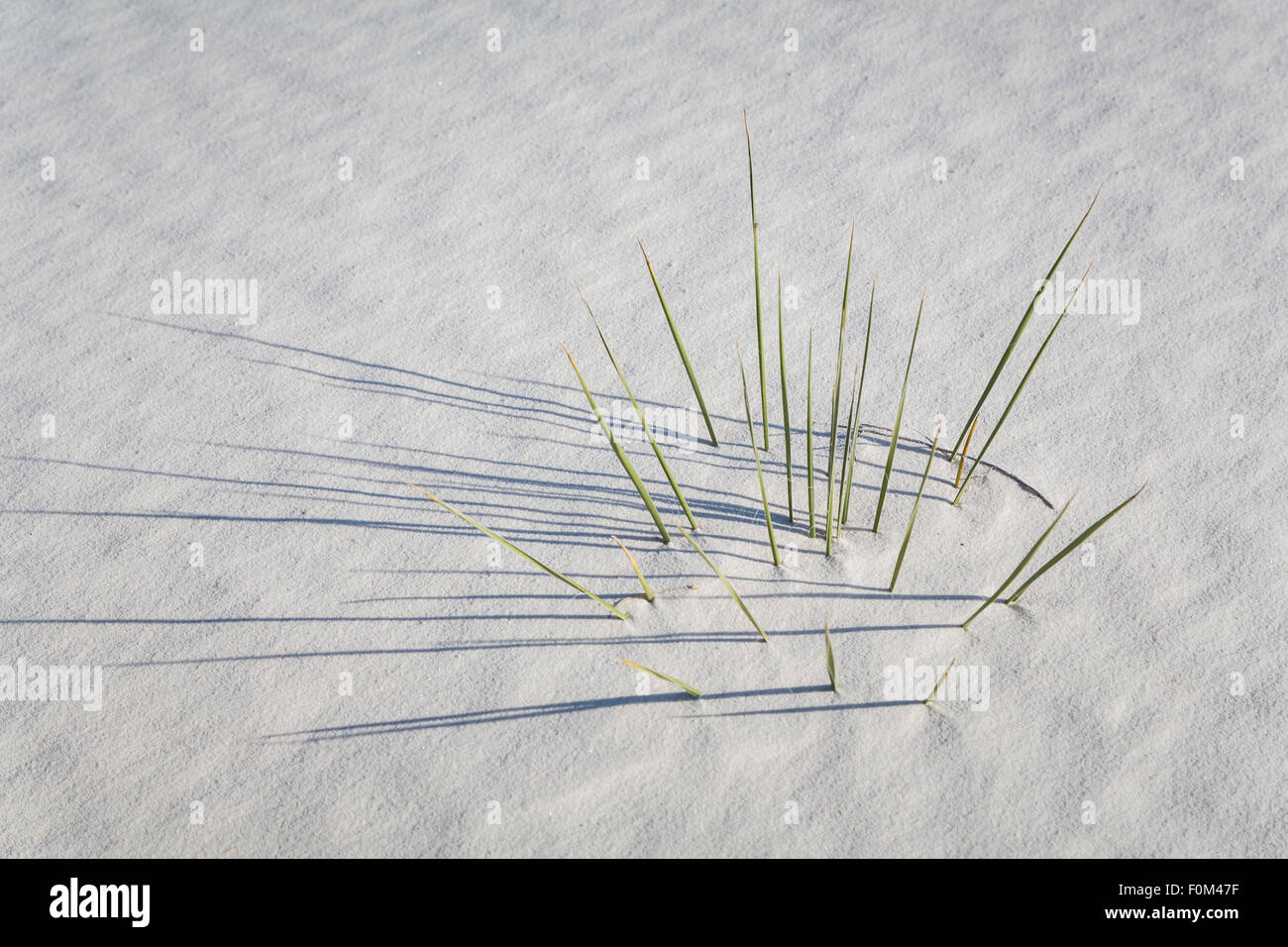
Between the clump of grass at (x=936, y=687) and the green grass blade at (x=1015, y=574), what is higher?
the green grass blade at (x=1015, y=574)

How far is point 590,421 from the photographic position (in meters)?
2.70

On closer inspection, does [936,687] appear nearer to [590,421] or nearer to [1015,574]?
[1015,574]

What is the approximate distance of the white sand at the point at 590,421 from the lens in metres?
2.04

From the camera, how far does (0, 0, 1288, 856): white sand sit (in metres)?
2.04

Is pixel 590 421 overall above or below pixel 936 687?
above

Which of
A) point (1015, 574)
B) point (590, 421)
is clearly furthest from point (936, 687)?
point (590, 421)

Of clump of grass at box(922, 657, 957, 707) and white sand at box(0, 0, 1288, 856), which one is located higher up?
white sand at box(0, 0, 1288, 856)

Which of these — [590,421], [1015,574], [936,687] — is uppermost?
[590,421]

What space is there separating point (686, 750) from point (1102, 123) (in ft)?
8.28

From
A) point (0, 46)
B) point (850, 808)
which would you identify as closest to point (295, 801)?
point (850, 808)

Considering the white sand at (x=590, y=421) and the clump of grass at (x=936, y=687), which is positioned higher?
the white sand at (x=590, y=421)

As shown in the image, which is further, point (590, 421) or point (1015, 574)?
point (590, 421)

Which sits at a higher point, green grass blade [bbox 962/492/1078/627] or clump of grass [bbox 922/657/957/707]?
green grass blade [bbox 962/492/1078/627]
